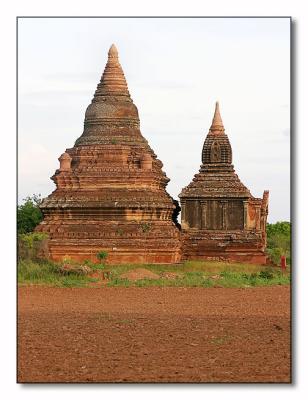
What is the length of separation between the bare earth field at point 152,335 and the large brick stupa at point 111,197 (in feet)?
22.3

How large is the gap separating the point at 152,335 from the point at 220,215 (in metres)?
20.5

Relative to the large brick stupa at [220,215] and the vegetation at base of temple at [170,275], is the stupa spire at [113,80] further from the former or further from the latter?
the vegetation at base of temple at [170,275]

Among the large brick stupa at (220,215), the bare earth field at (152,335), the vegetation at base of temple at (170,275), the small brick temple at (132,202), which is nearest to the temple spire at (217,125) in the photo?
the small brick temple at (132,202)

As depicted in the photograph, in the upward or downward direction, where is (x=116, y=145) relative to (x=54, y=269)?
upward

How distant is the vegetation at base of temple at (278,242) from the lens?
4184 centimetres

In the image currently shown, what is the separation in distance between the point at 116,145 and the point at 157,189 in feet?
6.50

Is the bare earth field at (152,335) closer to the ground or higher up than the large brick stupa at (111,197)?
closer to the ground

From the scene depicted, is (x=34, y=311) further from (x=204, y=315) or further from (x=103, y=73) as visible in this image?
(x=103, y=73)

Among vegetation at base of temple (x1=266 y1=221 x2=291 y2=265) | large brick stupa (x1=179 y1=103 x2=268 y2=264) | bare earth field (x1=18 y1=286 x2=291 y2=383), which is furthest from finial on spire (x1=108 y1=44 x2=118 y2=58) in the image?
bare earth field (x1=18 y1=286 x2=291 y2=383)

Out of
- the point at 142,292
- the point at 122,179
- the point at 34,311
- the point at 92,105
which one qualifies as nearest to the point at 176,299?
the point at 142,292

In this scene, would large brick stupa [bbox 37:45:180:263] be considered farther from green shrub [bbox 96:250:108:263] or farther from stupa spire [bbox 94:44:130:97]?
green shrub [bbox 96:250:108:263]

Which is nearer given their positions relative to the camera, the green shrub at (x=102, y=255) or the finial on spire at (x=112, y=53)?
the green shrub at (x=102, y=255)

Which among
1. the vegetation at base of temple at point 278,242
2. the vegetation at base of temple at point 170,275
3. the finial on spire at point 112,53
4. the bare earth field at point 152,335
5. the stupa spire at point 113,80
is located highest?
the finial on spire at point 112,53

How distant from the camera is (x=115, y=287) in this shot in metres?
33.0
